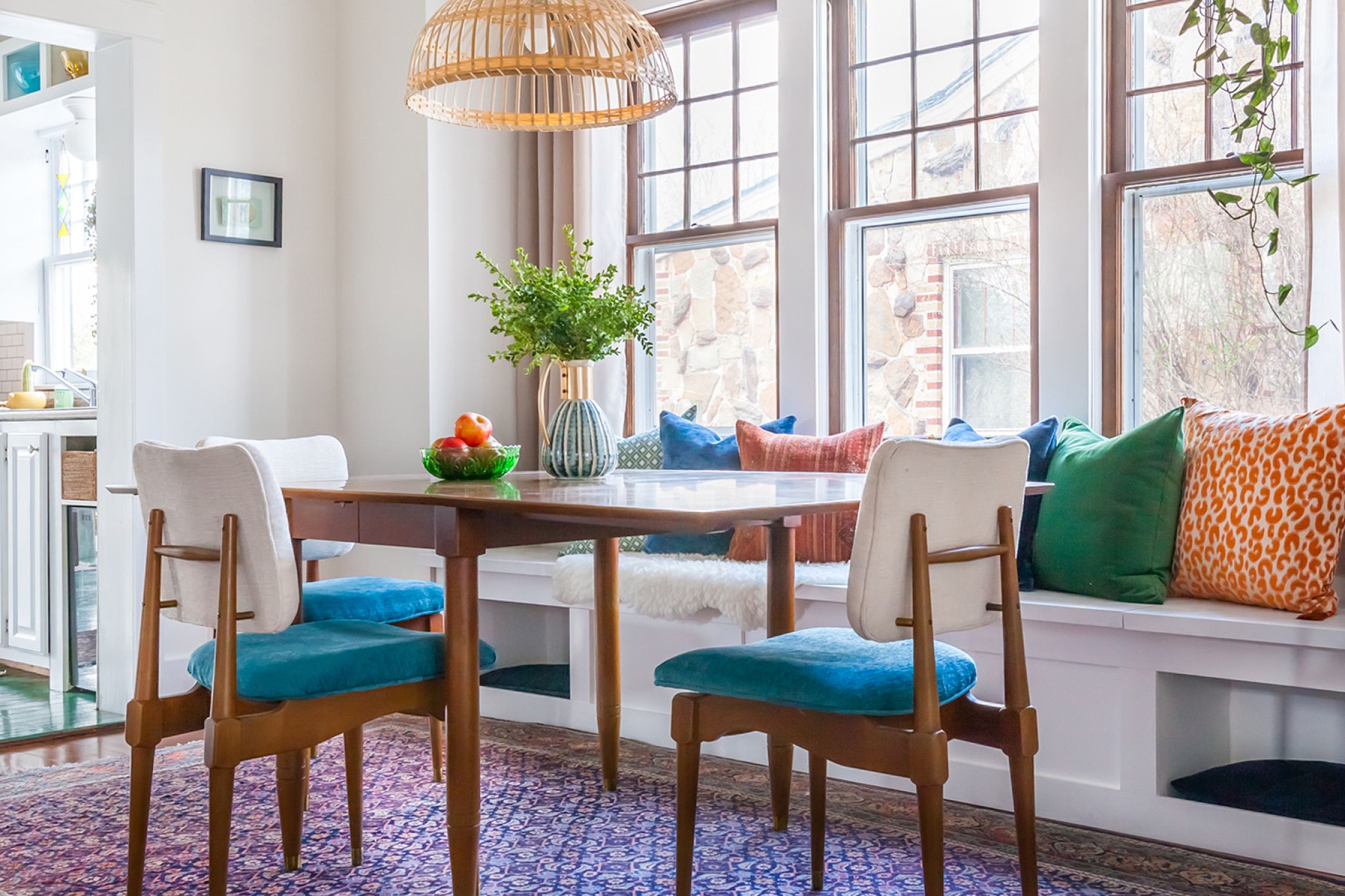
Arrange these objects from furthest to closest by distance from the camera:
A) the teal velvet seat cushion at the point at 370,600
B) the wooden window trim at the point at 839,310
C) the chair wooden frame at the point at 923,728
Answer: the wooden window trim at the point at 839,310, the teal velvet seat cushion at the point at 370,600, the chair wooden frame at the point at 923,728

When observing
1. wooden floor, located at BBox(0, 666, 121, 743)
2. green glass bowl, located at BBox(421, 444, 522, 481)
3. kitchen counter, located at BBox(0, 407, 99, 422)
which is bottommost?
wooden floor, located at BBox(0, 666, 121, 743)

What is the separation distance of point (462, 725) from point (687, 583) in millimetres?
1294

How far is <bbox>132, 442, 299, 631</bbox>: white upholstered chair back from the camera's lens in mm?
2045

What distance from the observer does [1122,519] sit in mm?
2822

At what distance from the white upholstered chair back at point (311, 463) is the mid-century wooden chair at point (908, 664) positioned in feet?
4.45

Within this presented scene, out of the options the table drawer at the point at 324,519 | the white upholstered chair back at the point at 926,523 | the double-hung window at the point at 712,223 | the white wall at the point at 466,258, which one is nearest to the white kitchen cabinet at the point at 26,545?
the white wall at the point at 466,258

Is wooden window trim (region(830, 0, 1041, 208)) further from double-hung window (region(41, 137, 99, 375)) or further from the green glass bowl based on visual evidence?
double-hung window (region(41, 137, 99, 375))

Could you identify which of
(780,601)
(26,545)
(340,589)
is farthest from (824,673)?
(26,545)

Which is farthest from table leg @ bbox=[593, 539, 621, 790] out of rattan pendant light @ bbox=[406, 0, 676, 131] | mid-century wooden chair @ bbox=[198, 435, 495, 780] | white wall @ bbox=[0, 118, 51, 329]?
white wall @ bbox=[0, 118, 51, 329]

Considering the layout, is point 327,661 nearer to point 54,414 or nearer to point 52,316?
point 54,414

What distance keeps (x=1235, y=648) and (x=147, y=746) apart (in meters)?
2.15

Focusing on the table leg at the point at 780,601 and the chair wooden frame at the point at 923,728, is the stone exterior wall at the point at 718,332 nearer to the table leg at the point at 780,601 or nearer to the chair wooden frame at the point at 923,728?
the table leg at the point at 780,601

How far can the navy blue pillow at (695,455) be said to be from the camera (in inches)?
148

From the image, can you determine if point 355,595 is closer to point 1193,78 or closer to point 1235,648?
point 1235,648
